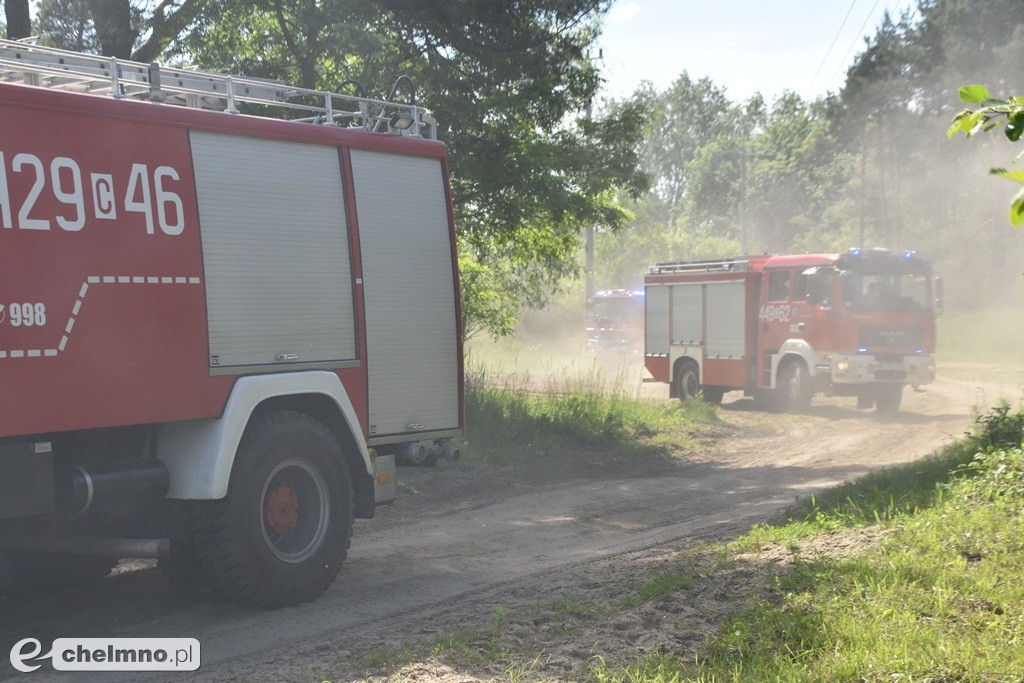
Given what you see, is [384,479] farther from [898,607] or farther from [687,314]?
[687,314]

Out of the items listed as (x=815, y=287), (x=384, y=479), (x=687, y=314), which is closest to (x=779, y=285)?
(x=815, y=287)

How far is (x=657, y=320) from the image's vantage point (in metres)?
22.9

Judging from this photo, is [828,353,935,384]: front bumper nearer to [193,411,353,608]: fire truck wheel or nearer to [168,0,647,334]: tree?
[168,0,647,334]: tree

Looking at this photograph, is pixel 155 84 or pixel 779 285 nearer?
pixel 155 84

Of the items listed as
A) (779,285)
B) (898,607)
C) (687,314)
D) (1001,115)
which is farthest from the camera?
(687,314)

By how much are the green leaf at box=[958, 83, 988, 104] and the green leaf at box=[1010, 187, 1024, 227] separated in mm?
217

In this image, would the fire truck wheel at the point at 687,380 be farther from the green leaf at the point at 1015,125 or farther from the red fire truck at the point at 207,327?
the green leaf at the point at 1015,125

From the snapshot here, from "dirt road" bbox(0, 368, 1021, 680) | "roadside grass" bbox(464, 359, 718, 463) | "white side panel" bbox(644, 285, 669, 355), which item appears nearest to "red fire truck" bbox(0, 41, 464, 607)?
"dirt road" bbox(0, 368, 1021, 680)

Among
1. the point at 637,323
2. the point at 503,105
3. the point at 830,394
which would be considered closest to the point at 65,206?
the point at 503,105

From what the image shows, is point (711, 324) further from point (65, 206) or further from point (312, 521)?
point (65, 206)

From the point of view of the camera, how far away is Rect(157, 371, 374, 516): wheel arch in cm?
629

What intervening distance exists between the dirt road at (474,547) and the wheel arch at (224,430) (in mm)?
857

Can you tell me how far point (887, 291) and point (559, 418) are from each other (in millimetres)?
7439

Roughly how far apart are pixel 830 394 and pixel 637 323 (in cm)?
1795
